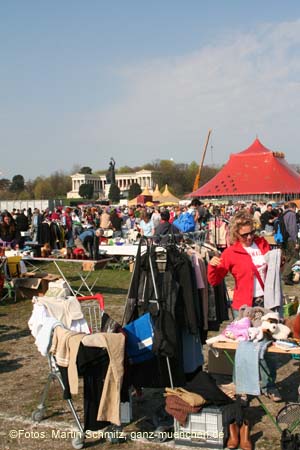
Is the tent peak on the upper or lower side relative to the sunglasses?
upper

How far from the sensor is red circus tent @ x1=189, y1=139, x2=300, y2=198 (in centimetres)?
6550

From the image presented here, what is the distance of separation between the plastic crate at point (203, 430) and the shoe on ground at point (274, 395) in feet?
3.58

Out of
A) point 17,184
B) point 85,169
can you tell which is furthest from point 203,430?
point 85,169

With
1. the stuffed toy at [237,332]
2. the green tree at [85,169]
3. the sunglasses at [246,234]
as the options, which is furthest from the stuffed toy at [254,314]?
the green tree at [85,169]

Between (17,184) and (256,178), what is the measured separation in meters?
72.3

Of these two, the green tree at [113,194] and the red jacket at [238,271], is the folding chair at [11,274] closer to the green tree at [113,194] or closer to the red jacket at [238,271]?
the red jacket at [238,271]

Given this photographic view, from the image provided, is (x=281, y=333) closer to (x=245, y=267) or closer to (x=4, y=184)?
(x=245, y=267)

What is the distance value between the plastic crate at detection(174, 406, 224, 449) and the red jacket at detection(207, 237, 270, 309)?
43.5 inches

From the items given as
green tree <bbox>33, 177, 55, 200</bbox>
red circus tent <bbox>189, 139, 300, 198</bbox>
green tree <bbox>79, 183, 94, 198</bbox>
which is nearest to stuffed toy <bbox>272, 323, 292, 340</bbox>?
red circus tent <bbox>189, 139, 300, 198</bbox>

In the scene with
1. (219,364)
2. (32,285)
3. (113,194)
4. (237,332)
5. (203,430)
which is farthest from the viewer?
(113,194)

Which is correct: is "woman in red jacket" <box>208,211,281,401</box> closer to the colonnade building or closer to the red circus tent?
the red circus tent

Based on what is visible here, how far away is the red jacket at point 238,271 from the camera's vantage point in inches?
196

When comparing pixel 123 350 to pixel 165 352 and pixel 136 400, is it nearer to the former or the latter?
pixel 165 352

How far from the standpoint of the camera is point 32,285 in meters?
10.6
